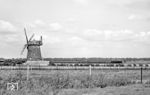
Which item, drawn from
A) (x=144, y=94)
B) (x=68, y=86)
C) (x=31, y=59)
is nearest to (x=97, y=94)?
(x=144, y=94)

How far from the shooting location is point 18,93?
11.6 meters

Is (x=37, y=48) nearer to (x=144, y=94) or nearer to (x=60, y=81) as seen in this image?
(x=60, y=81)

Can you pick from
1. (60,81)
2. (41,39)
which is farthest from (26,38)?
(60,81)

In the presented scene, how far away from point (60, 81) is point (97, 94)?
421cm

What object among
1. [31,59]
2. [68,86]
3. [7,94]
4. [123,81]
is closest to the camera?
[7,94]

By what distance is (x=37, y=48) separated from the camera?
170 feet

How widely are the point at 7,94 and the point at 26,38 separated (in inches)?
1669

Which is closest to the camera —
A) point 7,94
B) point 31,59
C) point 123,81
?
point 7,94

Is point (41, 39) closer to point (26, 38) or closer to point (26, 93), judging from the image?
point (26, 38)

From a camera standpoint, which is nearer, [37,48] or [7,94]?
[7,94]

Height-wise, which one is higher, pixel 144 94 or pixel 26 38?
pixel 26 38

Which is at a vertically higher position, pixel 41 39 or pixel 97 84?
pixel 41 39

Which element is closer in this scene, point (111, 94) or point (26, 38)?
point (111, 94)

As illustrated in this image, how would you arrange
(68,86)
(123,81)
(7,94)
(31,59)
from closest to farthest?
(7,94)
(68,86)
(123,81)
(31,59)
